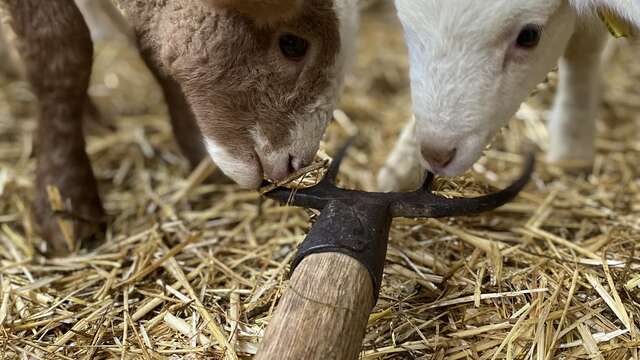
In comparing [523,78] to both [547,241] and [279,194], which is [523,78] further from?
[279,194]

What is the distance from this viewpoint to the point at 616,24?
1.87m

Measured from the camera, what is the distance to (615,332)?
161 cm

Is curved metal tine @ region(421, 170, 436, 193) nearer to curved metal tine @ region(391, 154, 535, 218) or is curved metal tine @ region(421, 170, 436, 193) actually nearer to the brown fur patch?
curved metal tine @ region(391, 154, 535, 218)

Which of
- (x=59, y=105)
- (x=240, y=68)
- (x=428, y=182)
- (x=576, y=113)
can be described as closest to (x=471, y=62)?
(x=428, y=182)

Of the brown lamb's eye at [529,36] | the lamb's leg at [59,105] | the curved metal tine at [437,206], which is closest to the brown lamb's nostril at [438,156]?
the curved metal tine at [437,206]

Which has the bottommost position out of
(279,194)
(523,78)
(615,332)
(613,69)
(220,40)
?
(613,69)

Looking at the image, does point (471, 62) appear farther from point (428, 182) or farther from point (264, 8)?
point (264, 8)

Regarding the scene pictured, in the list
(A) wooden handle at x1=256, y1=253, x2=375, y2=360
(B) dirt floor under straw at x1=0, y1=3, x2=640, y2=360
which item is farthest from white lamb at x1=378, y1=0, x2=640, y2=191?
(A) wooden handle at x1=256, y1=253, x2=375, y2=360

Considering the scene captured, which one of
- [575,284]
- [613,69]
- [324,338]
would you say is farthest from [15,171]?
[613,69]

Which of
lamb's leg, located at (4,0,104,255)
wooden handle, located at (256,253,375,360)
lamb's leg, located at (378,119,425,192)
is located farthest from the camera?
lamb's leg, located at (378,119,425,192)

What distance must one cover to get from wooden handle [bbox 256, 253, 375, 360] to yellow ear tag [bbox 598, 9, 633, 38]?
983mm

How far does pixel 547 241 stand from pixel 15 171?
195cm

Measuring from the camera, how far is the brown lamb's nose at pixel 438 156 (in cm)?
183

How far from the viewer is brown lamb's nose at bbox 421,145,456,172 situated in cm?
183
